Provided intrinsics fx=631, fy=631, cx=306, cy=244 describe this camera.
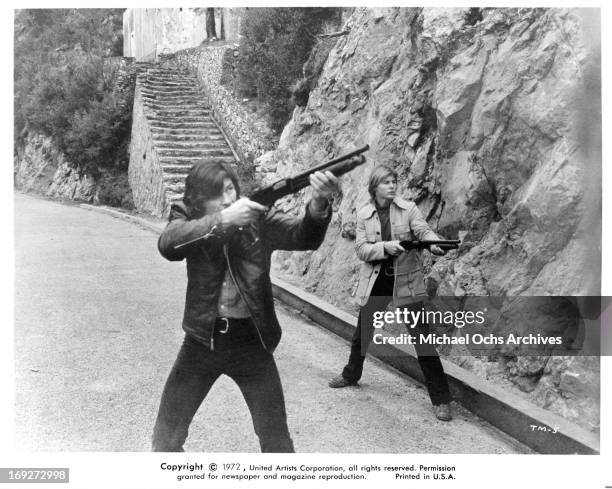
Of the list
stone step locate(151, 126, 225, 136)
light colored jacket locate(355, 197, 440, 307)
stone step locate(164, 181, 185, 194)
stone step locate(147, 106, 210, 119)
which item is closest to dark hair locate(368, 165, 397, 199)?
light colored jacket locate(355, 197, 440, 307)

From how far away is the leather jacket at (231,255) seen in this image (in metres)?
2.80

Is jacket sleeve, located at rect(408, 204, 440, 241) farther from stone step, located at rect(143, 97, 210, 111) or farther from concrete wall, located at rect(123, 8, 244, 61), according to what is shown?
concrete wall, located at rect(123, 8, 244, 61)

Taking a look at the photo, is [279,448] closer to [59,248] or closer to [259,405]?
[259,405]

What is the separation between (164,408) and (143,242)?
19.5 feet

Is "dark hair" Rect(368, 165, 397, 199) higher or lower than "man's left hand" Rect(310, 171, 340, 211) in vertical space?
lower

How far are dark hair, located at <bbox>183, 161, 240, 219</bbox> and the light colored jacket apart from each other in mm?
1351

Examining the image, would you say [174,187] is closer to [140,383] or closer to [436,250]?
[140,383]

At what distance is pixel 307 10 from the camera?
29.0 ft

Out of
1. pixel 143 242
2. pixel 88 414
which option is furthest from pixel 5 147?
pixel 143 242

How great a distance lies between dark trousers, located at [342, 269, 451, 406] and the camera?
394cm

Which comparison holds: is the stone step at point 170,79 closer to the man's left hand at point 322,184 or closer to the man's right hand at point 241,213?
the man's right hand at point 241,213

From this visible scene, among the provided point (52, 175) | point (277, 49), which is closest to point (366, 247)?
point (277, 49)

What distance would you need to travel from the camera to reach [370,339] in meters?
4.31

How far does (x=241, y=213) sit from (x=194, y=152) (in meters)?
8.80
